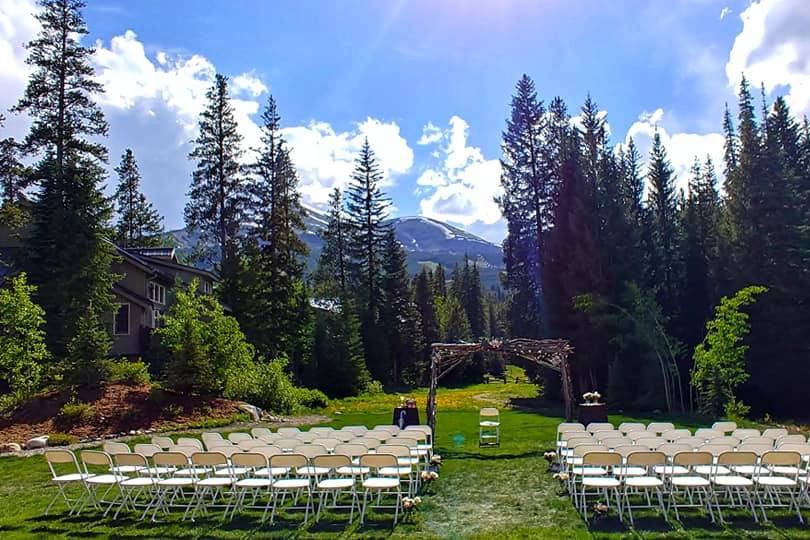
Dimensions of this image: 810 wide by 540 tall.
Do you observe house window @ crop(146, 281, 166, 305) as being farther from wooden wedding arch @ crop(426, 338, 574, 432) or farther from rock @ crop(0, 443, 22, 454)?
wooden wedding arch @ crop(426, 338, 574, 432)

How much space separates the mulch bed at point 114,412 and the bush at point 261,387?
145cm

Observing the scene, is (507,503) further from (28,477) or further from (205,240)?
(205,240)

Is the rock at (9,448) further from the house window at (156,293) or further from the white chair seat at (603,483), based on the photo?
the house window at (156,293)

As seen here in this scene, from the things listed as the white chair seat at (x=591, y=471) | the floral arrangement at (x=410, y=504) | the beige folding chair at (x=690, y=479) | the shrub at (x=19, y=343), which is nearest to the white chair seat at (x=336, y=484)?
the floral arrangement at (x=410, y=504)

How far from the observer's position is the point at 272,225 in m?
32.8

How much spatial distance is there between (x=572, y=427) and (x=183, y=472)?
6.15 m

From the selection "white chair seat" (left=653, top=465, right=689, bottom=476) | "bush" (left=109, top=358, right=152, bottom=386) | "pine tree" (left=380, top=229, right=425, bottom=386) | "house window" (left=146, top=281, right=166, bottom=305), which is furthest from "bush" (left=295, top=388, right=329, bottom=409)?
"white chair seat" (left=653, top=465, right=689, bottom=476)

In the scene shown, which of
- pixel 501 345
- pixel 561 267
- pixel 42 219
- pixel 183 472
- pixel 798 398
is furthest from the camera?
pixel 561 267

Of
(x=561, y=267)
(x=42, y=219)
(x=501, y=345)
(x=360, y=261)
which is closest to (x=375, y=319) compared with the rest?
(x=360, y=261)

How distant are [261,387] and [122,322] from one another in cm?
909

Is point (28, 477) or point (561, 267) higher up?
point (561, 267)

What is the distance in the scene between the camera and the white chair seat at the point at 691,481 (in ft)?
21.8

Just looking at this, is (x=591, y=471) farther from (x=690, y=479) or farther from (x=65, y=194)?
(x=65, y=194)

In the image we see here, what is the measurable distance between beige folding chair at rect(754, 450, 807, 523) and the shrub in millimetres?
16705
